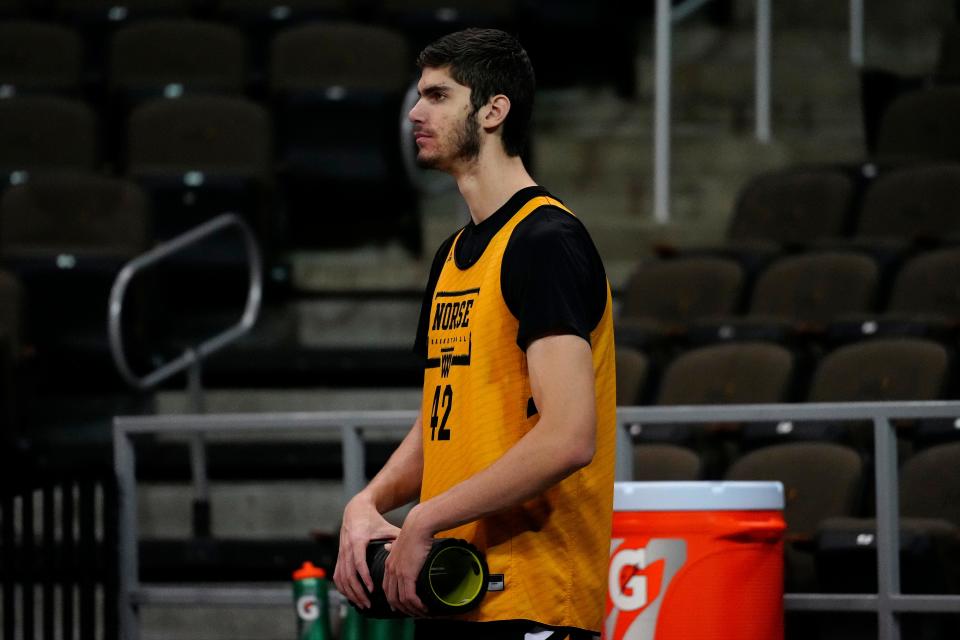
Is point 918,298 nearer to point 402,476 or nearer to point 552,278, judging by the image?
point 402,476

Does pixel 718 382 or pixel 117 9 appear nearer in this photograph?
pixel 718 382

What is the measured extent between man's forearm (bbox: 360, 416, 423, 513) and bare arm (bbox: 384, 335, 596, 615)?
0.91ft

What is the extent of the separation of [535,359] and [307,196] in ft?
16.2

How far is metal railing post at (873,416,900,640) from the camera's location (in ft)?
10.2

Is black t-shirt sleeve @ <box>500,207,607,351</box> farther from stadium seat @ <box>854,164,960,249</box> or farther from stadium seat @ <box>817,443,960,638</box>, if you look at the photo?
stadium seat @ <box>854,164,960,249</box>

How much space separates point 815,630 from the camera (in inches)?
137

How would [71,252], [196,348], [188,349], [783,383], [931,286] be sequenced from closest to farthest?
[783,383] < [931,286] < [188,349] < [196,348] < [71,252]

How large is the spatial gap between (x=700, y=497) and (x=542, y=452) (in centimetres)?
96

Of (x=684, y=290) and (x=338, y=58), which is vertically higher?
(x=338, y=58)

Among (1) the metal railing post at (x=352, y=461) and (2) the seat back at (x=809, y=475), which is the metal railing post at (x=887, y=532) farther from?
(1) the metal railing post at (x=352, y=461)

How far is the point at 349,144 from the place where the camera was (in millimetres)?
6645

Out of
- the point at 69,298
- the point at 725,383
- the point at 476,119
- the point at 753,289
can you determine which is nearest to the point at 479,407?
the point at 476,119

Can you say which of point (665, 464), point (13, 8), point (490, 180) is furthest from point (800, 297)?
point (13, 8)

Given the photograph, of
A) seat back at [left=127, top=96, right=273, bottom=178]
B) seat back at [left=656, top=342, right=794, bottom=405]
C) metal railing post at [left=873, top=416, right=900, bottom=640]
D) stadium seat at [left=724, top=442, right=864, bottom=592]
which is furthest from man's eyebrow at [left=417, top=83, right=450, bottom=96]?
seat back at [left=127, top=96, right=273, bottom=178]
